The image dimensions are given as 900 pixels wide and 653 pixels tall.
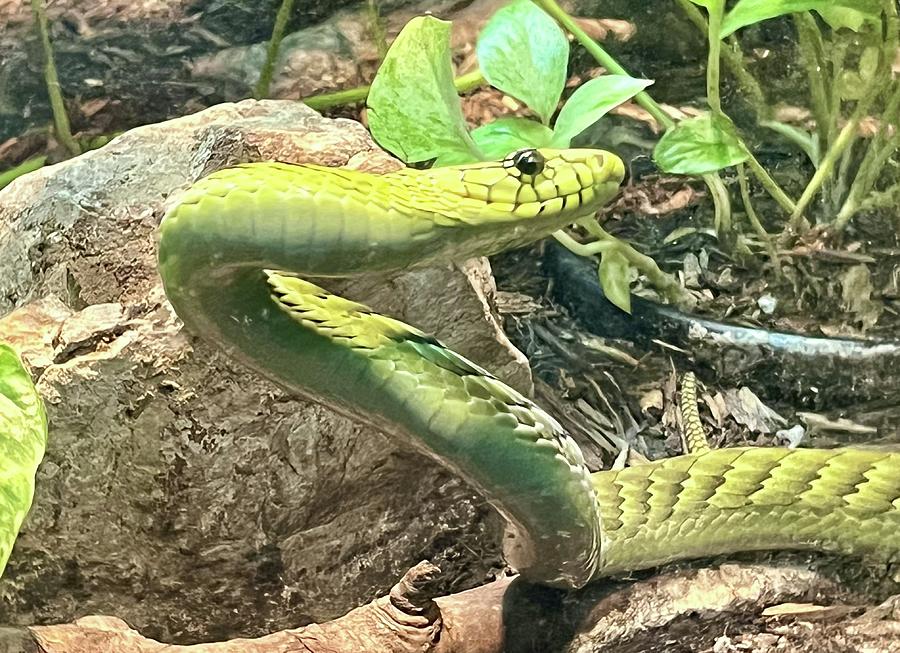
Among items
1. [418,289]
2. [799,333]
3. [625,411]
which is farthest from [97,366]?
[799,333]

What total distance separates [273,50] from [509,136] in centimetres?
47

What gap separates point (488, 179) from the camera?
28.7 inches

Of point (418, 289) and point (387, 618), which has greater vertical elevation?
point (418, 289)

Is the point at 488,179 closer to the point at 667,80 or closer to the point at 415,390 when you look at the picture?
the point at 415,390

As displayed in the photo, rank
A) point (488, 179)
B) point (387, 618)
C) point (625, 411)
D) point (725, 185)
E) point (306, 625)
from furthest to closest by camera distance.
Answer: point (725, 185) → point (625, 411) → point (306, 625) → point (387, 618) → point (488, 179)

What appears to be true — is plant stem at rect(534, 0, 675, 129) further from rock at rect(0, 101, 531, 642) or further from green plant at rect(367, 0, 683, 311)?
rock at rect(0, 101, 531, 642)

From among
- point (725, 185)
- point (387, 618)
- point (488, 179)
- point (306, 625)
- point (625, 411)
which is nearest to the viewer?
point (488, 179)

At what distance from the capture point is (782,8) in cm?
108

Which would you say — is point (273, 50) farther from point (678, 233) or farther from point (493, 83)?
point (678, 233)

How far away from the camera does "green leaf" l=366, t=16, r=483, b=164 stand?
996 mm

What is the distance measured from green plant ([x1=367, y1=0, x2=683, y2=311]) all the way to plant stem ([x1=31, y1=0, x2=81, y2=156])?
56 cm

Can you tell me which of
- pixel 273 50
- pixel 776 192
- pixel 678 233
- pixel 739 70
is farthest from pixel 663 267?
pixel 273 50

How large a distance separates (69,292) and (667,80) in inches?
36.6

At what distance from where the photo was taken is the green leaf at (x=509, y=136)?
108cm
